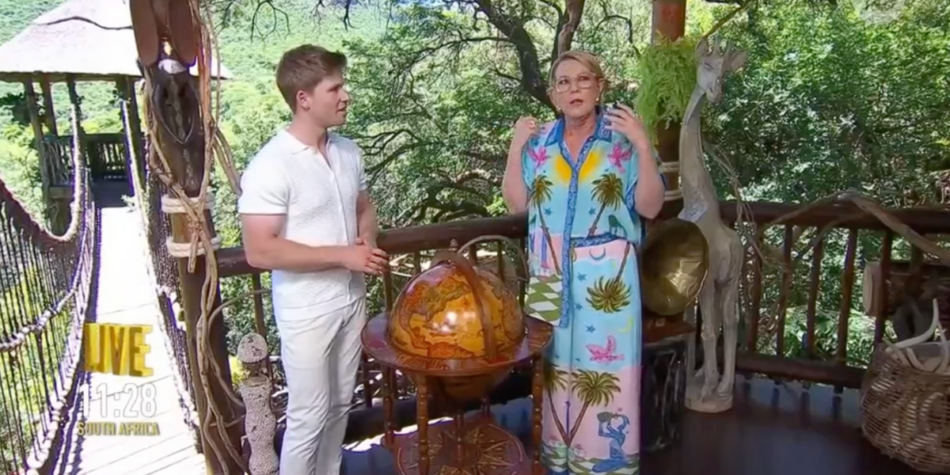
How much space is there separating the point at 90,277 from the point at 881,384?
6.04m

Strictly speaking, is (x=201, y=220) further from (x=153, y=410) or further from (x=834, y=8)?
(x=834, y=8)

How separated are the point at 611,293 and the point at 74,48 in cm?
964

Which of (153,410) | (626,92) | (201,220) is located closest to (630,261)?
(201,220)

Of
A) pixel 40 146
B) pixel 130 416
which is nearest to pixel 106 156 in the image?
pixel 40 146

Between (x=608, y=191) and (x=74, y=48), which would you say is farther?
(x=74, y=48)

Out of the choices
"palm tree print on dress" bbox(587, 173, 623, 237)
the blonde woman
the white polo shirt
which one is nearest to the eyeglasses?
the blonde woman

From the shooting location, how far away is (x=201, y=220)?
1.98 metres

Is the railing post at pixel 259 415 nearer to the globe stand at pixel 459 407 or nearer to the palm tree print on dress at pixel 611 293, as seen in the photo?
the globe stand at pixel 459 407

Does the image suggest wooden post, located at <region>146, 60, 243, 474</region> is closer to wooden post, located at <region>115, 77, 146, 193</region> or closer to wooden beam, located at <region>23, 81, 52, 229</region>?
wooden post, located at <region>115, 77, 146, 193</region>

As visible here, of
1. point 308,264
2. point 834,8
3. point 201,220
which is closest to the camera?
point 308,264

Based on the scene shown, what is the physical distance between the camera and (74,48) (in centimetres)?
941

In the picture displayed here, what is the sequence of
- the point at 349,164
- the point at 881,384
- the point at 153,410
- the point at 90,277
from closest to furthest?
the point at 349,164, the point at 881,384, the point at 153,410, the point at 90,277

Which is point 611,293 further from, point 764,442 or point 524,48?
point 524,48

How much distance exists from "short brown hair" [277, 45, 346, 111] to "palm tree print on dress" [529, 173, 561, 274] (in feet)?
2.18
